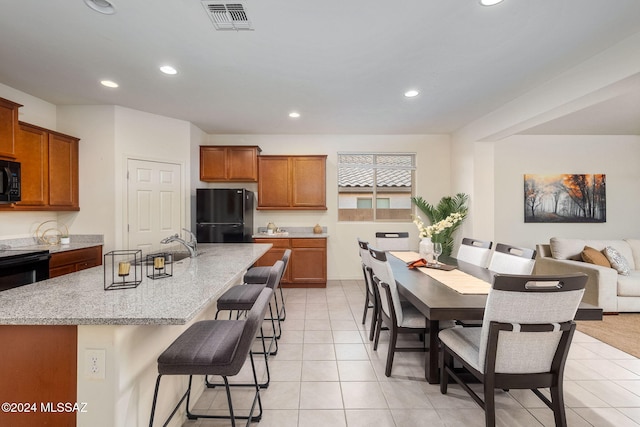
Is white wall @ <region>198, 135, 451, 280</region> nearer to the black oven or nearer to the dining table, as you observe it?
the dining table

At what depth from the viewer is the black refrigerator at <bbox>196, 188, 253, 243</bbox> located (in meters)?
4.55

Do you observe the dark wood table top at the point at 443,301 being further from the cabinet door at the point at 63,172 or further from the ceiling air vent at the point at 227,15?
the cabinet door at the point at 63,172

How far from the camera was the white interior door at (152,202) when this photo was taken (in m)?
3.98

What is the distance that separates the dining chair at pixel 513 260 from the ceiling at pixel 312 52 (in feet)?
5.75

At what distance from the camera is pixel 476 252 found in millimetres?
2971

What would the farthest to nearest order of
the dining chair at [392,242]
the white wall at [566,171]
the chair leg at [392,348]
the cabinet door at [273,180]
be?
the cabinet door at [273,180] → the white wall at [566,171] → the dining chair at [392,242] → the chair leg at [392,348]

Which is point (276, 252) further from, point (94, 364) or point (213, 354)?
point (94, 364)

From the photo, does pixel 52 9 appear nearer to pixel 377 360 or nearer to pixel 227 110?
pixel 227 110

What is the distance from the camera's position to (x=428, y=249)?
9.34ft

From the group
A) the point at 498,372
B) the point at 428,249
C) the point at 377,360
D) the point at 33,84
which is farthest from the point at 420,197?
the point at 33,84

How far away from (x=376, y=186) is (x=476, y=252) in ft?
9.04

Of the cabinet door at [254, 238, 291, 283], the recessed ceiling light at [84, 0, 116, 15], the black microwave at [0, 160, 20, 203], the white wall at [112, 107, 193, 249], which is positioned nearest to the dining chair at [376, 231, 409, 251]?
the cabinet door at [254, 238, 291, 283]

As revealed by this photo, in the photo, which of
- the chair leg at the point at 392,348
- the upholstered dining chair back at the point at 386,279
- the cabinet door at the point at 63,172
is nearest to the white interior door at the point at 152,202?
the cabinet door at the point at 63,172

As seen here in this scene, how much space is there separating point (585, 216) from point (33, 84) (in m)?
8.17
